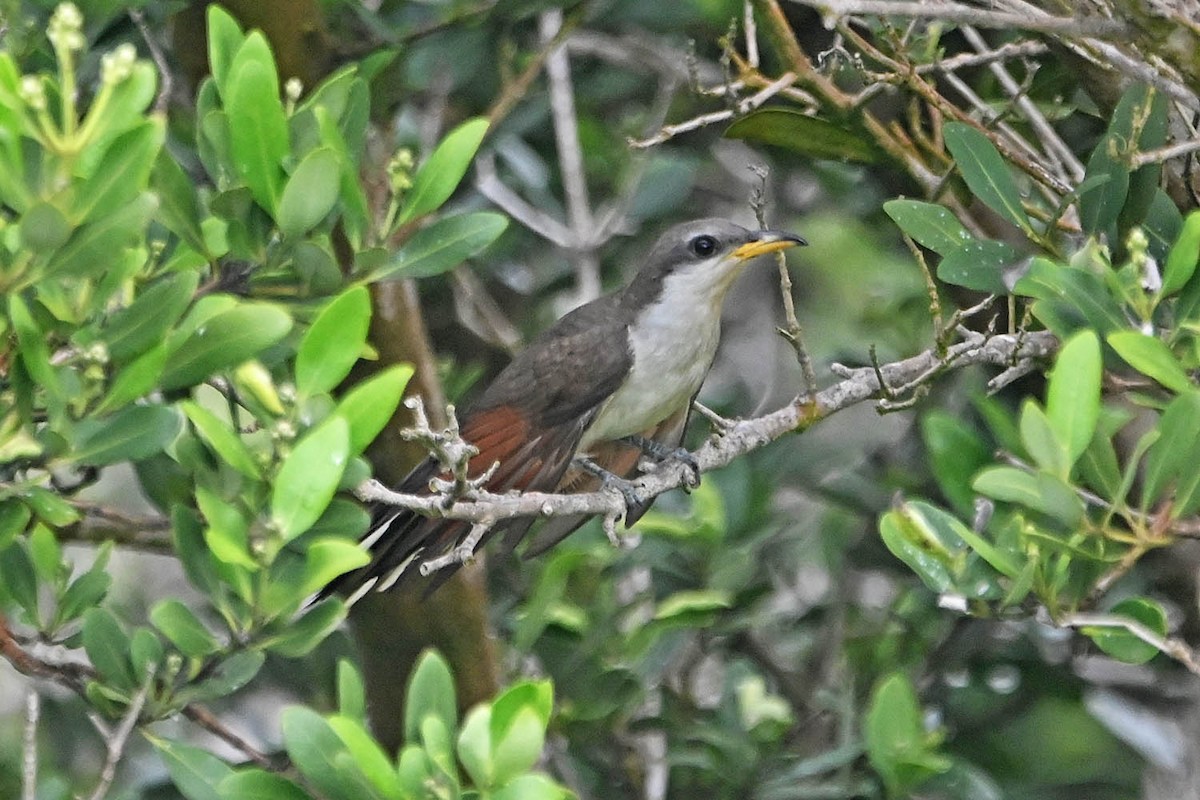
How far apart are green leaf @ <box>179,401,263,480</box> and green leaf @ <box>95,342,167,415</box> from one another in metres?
0.09

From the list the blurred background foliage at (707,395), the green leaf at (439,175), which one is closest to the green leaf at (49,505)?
the blurred background foliage at (707,395)

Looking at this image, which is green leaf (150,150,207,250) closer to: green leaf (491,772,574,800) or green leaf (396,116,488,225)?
green leaf (396,116,488,225)

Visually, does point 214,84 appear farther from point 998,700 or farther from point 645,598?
point 998,700

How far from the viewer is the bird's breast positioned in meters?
5.27

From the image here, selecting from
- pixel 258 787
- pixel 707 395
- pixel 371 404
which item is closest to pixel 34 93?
pixel 371 404

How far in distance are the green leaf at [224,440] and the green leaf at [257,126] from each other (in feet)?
1.87

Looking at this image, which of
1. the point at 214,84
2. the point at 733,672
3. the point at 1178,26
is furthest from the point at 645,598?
the point at 1178,26

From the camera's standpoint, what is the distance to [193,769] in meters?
3.24

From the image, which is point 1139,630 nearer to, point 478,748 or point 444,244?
point 478,748

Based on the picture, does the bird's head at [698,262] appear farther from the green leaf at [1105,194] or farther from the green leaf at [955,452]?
the green leaf at [1105,194]

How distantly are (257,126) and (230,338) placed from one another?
1.90 ft

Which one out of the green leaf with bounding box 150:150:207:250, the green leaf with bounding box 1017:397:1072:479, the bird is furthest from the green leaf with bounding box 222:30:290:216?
the green leaf with bounding box 1017:397:1072:479

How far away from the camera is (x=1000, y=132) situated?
4266mm

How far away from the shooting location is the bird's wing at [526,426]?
167 inches
